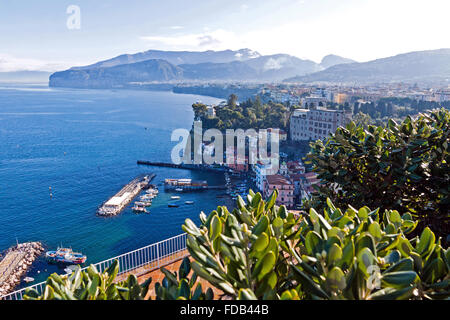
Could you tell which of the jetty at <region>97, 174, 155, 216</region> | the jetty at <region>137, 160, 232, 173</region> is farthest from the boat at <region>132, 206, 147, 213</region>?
the jetty at <region>137, 160, 232, 173</region>

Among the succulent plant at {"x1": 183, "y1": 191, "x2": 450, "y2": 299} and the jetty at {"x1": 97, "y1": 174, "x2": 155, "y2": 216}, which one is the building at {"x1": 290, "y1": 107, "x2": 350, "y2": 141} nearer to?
the jetty at {"x1": 97, "y1": 174, "x2": 155, "y2": 216}

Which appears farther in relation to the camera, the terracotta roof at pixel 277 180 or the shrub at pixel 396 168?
the terracotta roof at pixel 277 180

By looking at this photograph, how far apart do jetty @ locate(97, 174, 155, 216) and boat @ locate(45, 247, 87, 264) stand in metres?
6.07

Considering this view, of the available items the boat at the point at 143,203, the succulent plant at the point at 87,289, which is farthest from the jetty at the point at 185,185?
the succulent plant at the point at 87,289

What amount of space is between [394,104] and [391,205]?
62453mm

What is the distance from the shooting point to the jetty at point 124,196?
26.1 m

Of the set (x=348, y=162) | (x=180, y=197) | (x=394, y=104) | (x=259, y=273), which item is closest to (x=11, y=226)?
(x=180, y=197)

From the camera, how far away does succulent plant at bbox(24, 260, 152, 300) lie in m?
2.24

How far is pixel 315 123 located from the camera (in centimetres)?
3991

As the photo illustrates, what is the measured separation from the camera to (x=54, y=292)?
222 centimetres

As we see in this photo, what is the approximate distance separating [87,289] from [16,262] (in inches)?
800

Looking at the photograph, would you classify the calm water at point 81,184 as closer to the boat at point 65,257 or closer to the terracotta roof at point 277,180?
the boat at point 65,257

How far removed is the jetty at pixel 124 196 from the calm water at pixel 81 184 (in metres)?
0.72
